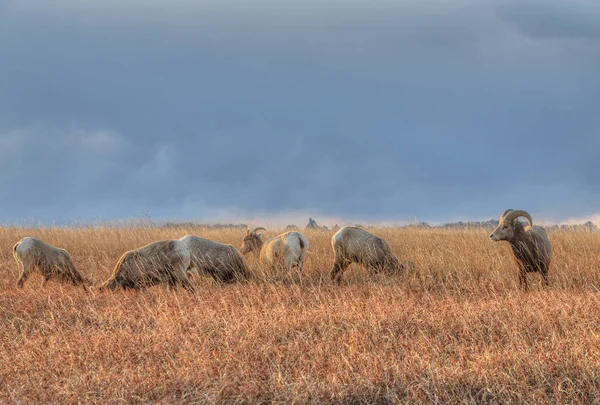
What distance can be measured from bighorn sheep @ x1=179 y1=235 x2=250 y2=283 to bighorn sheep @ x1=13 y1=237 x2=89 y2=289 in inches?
101

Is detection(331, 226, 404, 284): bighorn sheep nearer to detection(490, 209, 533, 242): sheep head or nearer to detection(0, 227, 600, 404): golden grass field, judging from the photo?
detection(0, 227, 600, 404): golden grass field

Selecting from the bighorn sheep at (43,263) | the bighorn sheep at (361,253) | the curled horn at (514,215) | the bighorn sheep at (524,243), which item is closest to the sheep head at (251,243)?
the bighorn sheep at (361,253)

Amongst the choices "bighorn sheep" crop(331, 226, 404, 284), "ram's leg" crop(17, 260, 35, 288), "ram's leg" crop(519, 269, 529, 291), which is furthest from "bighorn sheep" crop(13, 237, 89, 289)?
"ram's leg" crop(519, 269, 529, 291)

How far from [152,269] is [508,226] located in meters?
6.82

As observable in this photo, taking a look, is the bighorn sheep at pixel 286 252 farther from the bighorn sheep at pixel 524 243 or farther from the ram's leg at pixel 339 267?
the bighorn sheep at pixel 524 243

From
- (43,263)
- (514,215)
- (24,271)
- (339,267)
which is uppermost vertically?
(43,263)

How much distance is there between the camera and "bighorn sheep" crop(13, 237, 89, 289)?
11.9 meters

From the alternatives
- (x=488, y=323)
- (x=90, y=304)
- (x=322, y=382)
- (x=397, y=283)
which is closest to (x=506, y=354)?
(x=488, y=323)

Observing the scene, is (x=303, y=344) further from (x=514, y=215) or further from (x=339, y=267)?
(x=514, y=215)

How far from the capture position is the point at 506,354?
590 cm

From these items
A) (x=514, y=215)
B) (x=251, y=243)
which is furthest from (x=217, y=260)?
(x=514, y=215)

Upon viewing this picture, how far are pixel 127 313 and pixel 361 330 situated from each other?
375 cm

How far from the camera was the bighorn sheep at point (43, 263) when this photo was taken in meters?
11.9

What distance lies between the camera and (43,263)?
1195 cm
